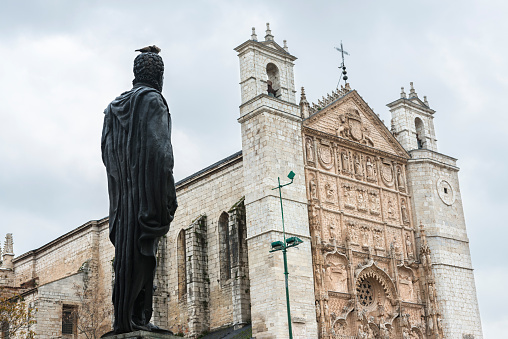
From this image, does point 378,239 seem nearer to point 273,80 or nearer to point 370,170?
point 370,170

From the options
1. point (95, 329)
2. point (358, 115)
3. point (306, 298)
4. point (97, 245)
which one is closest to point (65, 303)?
point (95, 329)

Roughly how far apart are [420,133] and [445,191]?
3.40 metres

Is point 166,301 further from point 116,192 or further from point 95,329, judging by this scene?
point 116,192

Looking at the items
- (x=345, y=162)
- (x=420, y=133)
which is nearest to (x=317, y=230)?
(x=345, y=162)

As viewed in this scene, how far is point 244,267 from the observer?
2961cm

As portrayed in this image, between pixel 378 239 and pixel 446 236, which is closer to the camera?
pixel 378 239

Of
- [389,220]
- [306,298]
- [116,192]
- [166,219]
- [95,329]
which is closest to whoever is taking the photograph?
[166,219]

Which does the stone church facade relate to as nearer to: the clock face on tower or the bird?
the clock face on tower

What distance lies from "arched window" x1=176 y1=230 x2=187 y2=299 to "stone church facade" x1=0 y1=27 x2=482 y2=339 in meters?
0.06

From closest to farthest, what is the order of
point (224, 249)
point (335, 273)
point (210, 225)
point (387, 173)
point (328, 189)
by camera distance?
1. point (335, 273)
2. point (328, 189)
3. point (224, 249)
4. point (210, 225)
5. point (387, 173)

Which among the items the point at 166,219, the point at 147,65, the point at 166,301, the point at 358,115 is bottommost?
the point at 166,219

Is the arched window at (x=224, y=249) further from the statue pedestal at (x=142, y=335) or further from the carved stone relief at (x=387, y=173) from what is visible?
the statue pedestal at (x=142, y=335)

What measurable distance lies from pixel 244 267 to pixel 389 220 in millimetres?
7790

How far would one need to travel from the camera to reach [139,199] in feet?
22.5
